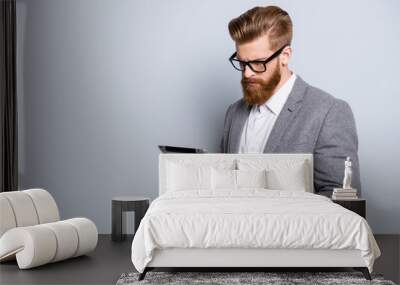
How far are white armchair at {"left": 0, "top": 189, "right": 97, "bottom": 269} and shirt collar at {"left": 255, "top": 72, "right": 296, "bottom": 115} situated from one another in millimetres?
2280

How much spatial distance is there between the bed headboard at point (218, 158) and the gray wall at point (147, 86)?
46 cm

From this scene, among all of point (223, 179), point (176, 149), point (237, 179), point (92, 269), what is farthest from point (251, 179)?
point (92, 269)

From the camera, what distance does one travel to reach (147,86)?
7.12 meters

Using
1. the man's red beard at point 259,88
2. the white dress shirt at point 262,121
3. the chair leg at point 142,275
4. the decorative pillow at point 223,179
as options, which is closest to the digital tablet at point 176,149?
the white dress shirt at point 262,121

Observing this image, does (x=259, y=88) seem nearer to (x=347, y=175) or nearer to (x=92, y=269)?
(x=347, y=175)

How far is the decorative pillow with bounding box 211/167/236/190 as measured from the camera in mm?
6094

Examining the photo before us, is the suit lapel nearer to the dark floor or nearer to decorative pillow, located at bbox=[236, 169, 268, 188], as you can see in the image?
decorative pillow, located at bbox=[236, 169, 268, 188]

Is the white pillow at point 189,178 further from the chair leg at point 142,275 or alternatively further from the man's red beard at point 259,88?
the chair leg at point 142,275

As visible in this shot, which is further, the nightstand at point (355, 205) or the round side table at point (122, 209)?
the round side table at point (122, 209)

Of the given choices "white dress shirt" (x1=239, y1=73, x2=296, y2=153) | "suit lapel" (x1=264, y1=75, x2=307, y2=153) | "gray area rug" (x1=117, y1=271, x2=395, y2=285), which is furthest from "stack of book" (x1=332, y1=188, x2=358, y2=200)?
"gray area rug" (x1=117, y1=271, x2=395, y2=285)

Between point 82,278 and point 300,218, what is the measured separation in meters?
1.61

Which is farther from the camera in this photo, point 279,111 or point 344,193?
point 279,111

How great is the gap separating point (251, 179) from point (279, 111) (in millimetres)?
1077

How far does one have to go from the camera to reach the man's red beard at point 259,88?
6.93 meters
